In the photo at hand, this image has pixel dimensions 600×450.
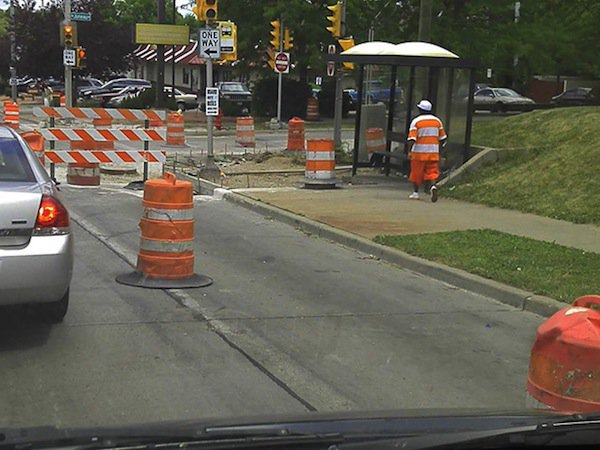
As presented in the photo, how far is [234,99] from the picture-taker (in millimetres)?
48125

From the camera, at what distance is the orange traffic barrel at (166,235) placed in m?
8.73

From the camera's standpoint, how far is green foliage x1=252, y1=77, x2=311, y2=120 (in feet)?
145

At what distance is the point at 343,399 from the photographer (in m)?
5.75

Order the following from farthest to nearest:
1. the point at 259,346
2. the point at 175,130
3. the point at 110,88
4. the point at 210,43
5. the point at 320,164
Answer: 1. the point at 110,88
2. the point at 175,130
3. the point at 210,43
4. the point at 320,164
5. the point at 259,346

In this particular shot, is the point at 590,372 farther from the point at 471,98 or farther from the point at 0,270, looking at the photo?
the point at 471,98

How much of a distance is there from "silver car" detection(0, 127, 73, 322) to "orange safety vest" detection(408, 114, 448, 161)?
373 inches

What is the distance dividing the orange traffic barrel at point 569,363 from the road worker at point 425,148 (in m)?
11.4

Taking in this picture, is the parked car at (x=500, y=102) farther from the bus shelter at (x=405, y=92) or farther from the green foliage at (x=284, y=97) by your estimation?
the bus shelter at (x=405, y=92)

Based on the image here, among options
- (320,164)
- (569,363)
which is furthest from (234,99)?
(569,363)

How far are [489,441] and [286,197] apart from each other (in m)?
13.6

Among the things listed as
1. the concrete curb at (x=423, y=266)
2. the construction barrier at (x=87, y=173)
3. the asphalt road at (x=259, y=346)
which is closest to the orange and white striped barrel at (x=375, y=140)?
the concrete curb at (x=423, y=266)

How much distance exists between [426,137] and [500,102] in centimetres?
3271

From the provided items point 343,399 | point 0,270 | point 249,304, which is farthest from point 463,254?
point 0,270

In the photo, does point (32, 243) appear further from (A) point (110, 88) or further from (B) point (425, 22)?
(A) point (110, 88)
